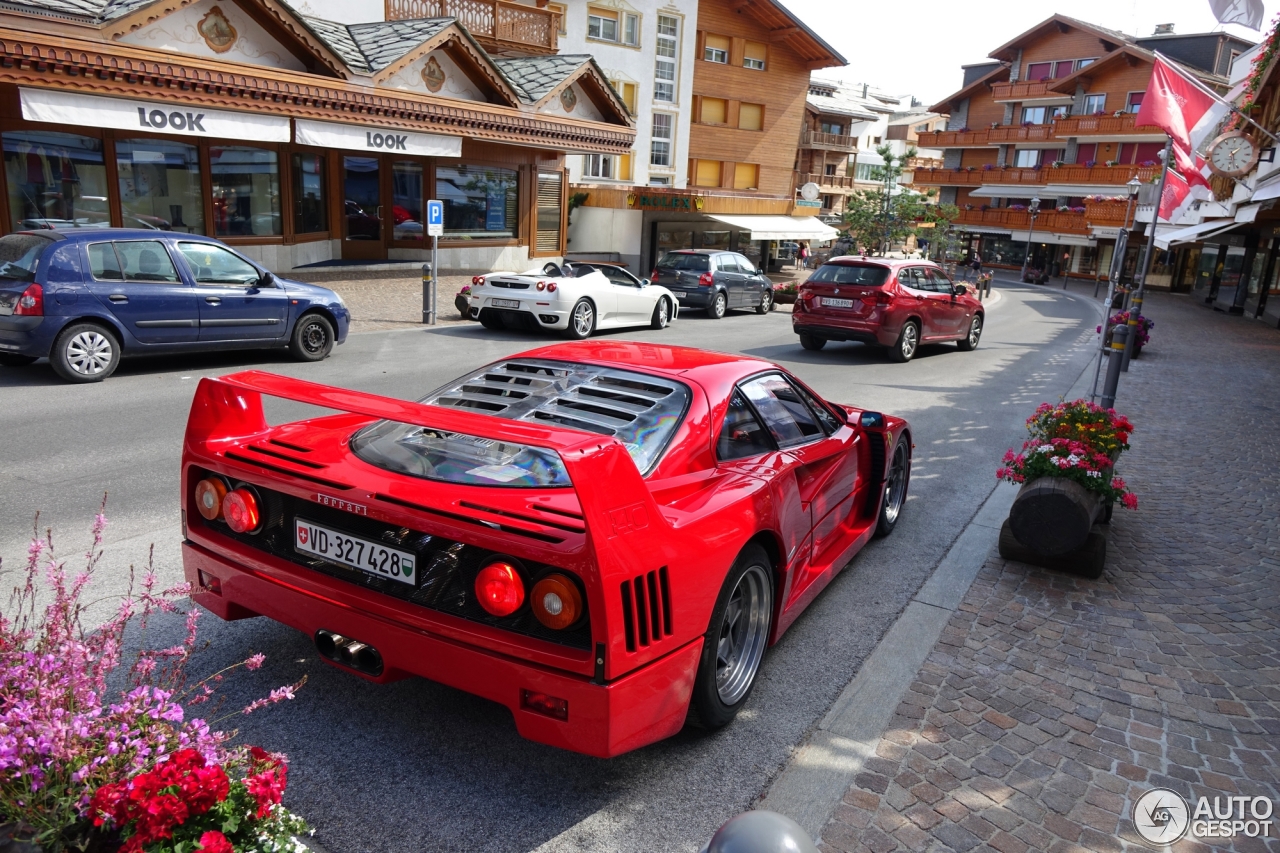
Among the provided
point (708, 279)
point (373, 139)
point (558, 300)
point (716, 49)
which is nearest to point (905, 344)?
point (558, 300)

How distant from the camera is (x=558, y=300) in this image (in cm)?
1507

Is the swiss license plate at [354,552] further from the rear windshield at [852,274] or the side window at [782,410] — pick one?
the rear windshield at [852,274]

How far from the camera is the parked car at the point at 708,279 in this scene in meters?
→ 21.2

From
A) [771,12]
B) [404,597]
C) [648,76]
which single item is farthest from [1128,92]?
[404,597]

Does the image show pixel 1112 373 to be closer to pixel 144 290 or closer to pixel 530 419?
pixel 530 419

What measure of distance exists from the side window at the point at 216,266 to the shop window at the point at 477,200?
11574 mm

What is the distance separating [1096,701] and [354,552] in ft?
10.8

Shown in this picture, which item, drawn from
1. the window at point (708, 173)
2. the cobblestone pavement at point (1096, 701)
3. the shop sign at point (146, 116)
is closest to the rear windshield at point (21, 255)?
the shop sign at point (146, 116)

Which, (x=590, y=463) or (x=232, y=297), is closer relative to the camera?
(x=590, y=463)

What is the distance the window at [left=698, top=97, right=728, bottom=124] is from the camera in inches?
1572

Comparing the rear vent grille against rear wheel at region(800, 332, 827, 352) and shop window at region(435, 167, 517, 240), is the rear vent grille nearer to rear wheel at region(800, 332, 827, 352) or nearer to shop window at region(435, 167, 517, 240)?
rear wheel at region(800, 332, 827, 352)

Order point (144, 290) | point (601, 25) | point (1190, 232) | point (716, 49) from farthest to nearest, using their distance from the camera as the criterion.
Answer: point (716, 49)
point (601, 25)
point (1190, 232)
point (144, 290)

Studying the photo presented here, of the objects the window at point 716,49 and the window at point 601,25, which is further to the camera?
the window at point 716,49

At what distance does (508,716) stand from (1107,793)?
230 centimetres
